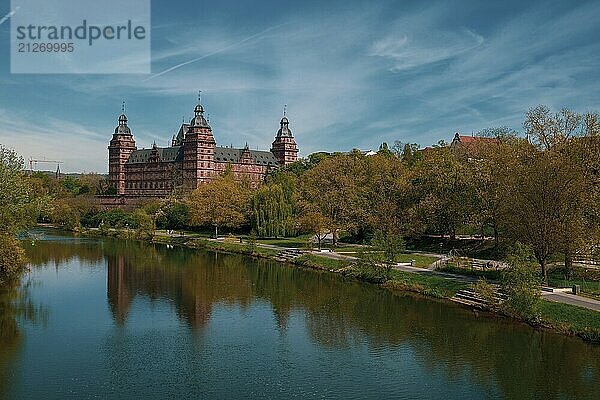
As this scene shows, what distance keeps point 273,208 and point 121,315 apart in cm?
3131

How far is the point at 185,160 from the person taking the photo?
9819cm

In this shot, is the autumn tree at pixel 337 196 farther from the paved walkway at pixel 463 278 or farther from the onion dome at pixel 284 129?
the onion dome at pixel 284 129

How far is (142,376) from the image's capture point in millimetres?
17422

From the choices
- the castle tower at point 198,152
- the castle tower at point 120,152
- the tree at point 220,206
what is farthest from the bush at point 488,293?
the castle tower at point 120,152

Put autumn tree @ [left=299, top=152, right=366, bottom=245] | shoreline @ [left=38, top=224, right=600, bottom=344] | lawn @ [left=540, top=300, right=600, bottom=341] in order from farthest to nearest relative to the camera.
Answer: autumn tree @ [left=299, top=152, right=366, bottom=245], shoreline @ [left=38, top=224, right=600, bottom=344], lawn @ [left=540, top=300, right=600, bottom=341]

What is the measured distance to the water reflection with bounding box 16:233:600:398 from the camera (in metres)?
18.1

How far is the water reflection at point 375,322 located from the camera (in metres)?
18.1

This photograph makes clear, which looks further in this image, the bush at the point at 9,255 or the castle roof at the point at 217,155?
the castle roof at the point at 217,155

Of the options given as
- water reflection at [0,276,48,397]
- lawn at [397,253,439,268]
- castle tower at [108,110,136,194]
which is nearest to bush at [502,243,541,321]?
lawn at [397,253,439,268]

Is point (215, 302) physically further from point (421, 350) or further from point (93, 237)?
point (93, 237)

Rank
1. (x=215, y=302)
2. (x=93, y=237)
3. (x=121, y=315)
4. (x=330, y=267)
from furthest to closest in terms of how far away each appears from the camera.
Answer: (x=93, y=237) < (x=330, y=267) < (x=215, y=302) < (x=121, y=315)

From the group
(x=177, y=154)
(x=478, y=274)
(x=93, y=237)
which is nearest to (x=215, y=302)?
(x=478, y=274)

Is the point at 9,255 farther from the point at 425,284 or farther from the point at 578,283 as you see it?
the point at 578,283

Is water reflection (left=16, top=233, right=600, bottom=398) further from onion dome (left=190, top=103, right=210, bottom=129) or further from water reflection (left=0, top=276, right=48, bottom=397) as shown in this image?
onion dome (left=190, top=103, right=210, bottom=129)
